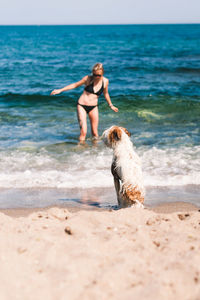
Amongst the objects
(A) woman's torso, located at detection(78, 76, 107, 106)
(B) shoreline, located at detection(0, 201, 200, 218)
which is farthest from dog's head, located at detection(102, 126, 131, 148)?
(A) woman's torso, located at detection(78, 76, 107, 106)

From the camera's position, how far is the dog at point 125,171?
15.0 ft

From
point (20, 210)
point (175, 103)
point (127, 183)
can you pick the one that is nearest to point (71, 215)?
point (127, 183)

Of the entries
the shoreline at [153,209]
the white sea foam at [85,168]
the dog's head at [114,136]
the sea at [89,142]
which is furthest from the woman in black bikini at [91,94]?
the shoreline at [153,209]

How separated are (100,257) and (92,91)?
223 inches

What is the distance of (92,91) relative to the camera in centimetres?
812

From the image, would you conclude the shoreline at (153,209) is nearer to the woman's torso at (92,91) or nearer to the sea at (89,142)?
the sea at (89,142)

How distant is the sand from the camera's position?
250 centimetres

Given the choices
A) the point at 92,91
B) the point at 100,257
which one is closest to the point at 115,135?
the point at 100,257

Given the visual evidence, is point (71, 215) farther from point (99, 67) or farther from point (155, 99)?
point (155, 99)

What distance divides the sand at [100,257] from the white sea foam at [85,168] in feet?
7.02

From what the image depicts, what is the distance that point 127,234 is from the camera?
136 inches

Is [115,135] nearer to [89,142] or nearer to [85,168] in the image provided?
[85,168]

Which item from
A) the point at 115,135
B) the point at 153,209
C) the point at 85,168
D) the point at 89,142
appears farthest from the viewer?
the point at 89,142

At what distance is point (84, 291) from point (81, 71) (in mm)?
20945
